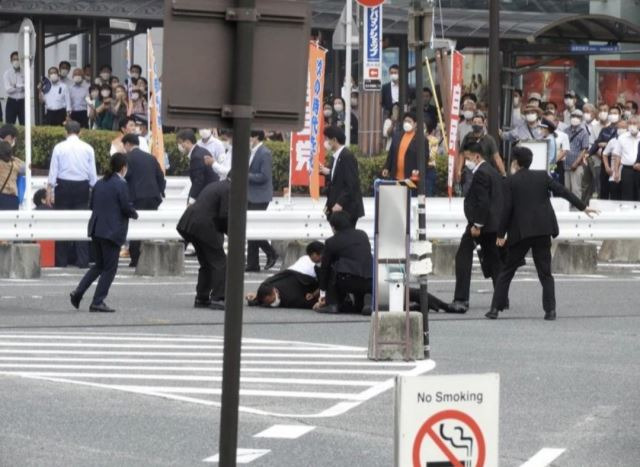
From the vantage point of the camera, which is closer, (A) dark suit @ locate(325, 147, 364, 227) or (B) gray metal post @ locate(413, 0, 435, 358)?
(B) gray metal post @ locate(413, 0, 435, 358)

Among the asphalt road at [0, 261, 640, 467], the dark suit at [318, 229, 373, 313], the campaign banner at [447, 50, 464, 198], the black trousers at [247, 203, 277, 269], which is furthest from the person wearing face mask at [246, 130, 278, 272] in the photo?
the dark suit at [318, 229, 373, 313]

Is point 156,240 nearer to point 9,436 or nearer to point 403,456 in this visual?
point 9,436

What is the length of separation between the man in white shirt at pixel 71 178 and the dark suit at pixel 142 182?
541 mm

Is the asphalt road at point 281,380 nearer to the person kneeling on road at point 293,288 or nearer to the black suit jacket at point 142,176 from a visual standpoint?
the person kneeling on road at point 293,288

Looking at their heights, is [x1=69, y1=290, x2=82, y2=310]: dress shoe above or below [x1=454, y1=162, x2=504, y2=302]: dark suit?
below

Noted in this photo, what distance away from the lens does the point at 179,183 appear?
30.7m

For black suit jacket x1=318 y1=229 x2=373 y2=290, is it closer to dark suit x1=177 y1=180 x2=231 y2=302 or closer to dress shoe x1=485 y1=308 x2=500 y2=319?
dark suit x1=177 y1=180 x2=231 y2=302

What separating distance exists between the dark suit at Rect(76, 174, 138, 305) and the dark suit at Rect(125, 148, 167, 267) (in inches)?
214

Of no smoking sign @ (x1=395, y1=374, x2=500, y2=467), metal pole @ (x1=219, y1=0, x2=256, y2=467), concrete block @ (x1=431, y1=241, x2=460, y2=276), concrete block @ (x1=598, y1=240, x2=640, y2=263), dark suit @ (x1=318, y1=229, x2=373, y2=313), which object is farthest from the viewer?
concrete block @ (x1=598, y1=240, x2=640, y2=263)

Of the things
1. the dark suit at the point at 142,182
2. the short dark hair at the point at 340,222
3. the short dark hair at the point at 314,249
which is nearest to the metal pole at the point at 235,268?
the short dark hair at the point at 340,222

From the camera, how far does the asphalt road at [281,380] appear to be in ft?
36.1

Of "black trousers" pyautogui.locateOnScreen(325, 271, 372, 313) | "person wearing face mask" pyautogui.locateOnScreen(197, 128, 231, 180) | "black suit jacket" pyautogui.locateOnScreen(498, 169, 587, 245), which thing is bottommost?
"black trousers" pyautogui.locateOnScreen(325, 271, 372, 313)

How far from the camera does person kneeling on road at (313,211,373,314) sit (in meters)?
19.1

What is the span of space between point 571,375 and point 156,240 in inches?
406
